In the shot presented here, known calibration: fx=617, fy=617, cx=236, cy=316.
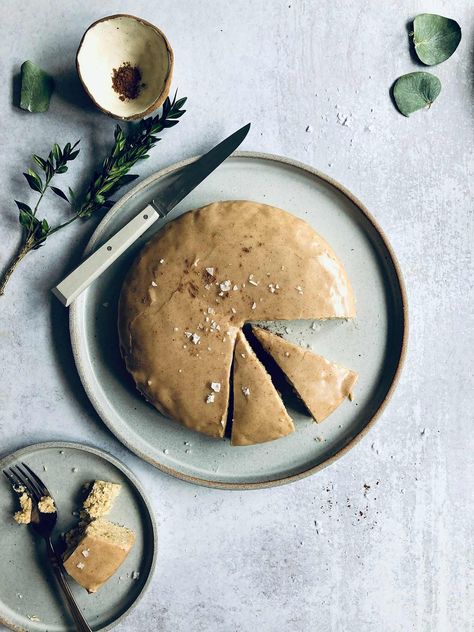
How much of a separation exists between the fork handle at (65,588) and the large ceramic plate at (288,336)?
0.35 m

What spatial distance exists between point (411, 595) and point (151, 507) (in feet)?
2.70

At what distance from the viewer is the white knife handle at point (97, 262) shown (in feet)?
5.19

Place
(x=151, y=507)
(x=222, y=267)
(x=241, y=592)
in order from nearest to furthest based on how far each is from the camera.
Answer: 1. (x=222, y=267)
2. (x=151, y=507)
3. (x=241, y=592)

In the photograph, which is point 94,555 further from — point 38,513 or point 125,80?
point 125,80

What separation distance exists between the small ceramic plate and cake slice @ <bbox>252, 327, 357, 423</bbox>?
50 centimetres

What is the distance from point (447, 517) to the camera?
1.81m

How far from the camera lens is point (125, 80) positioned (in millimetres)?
1608

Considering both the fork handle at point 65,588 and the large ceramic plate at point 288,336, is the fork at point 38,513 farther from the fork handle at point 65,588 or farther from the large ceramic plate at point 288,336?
the large ceramic plate at point 288,336

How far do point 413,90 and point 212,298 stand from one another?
0.83 m

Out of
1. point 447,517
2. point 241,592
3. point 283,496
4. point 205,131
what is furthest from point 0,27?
point 447,517

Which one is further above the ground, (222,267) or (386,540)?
(222,267)

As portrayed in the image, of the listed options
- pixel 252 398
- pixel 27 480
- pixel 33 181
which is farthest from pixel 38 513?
pixel 33 181

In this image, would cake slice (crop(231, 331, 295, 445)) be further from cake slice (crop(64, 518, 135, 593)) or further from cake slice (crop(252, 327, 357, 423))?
cake slice (crop(64, 518, 135, 593))

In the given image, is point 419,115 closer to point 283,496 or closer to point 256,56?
point 256,56
